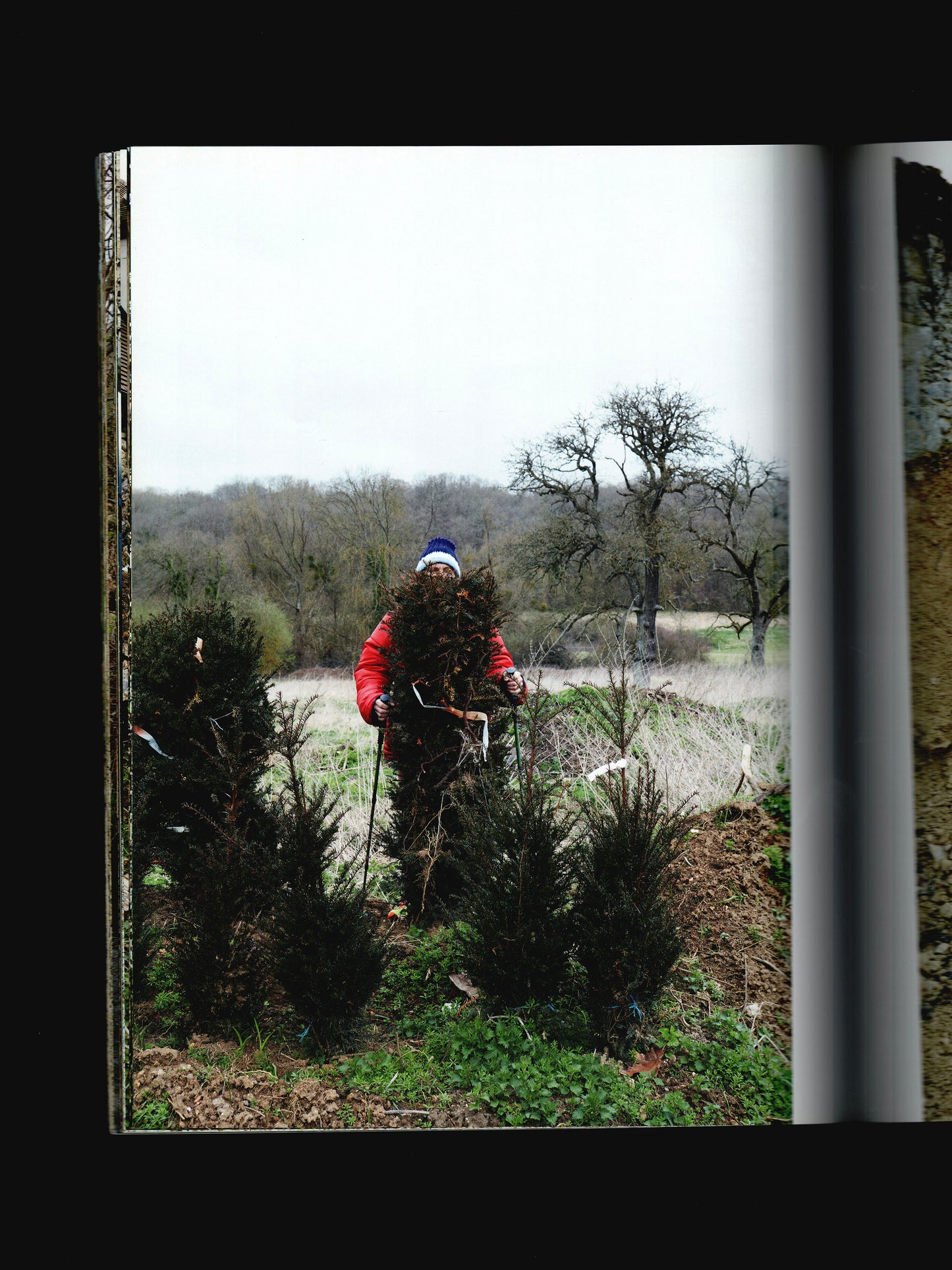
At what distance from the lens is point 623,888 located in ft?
6.88

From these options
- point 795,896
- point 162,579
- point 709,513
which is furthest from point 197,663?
point 795,896

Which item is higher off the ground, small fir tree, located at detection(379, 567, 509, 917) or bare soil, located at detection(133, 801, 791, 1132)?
small fir tree, located at detection(379, 567, 509, 917)

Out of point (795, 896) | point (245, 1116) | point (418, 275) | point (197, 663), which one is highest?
point (418, 275)

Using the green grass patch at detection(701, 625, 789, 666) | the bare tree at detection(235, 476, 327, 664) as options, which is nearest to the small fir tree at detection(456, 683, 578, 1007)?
the green grass patch at detection(701, 625, 789, 666)

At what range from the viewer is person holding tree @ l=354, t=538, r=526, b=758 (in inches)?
84.8

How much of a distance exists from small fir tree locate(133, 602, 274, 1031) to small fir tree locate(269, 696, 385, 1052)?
0.10m

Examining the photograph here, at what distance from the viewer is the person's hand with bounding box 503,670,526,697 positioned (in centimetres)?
214

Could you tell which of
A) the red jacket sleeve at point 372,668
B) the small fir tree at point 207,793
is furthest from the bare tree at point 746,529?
the small fir tree at point 207,793

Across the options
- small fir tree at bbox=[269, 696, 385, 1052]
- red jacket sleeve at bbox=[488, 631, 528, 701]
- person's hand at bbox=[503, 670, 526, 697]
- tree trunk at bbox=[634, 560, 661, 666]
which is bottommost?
small fir tree at bbox=[269, 696, 385, 1052]

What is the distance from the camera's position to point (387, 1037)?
217 cm

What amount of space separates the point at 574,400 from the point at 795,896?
6.16 feet

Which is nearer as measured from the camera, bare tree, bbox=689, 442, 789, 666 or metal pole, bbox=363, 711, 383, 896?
bare tree, bbox=689, 442, 789, 666

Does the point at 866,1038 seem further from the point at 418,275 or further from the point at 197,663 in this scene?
the point at 418,275

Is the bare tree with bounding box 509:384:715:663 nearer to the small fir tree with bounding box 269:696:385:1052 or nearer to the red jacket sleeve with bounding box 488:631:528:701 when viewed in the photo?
the red jacket sleeve with bounding box 488:631:528:701
